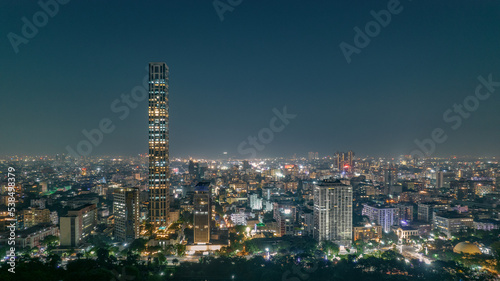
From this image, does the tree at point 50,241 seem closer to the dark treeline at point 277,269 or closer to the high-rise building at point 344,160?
the dark treeline at point 277,269

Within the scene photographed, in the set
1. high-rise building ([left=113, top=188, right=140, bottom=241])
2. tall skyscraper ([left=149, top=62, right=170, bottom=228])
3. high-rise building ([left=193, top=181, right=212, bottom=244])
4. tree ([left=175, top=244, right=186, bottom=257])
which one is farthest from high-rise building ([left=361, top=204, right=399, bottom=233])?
high-rise building ([left=113, top=188, right=140, bottom=241])

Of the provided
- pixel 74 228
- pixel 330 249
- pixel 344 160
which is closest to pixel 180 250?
pixel 74 228

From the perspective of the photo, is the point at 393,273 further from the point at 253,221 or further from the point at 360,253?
the point at 253,221

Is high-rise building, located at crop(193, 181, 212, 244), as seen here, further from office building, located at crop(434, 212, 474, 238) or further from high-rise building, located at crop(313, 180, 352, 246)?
office building, located at crop(434, 212, 474, 238)

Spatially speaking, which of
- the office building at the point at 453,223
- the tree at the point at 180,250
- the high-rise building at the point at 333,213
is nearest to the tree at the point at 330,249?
the high-rise building at the point at 333,213

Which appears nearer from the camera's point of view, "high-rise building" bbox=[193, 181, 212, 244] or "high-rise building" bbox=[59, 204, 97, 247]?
"high-rise building" bbox=[59, 204, 97, 247]

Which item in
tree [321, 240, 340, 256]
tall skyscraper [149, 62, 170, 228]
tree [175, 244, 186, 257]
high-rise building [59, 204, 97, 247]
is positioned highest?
tall skyscraper [149, 62, 170, 228]

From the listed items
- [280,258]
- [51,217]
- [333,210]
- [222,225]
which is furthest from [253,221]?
[51,217]
